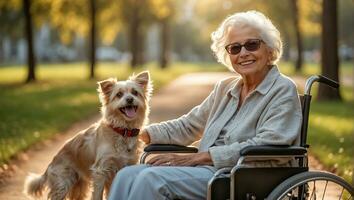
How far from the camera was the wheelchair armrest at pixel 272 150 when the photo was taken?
12.6 ft

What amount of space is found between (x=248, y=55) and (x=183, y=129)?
2.88ft

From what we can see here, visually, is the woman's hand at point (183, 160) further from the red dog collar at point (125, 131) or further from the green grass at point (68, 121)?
the green grass at point (68, 121)

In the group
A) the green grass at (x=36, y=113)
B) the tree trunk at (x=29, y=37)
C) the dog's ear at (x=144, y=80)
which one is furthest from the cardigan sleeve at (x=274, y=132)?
the tree trunk at (x=29, y=37)

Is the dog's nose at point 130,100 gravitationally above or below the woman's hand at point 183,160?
above

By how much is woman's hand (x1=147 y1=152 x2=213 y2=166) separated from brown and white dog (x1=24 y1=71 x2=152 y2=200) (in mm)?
898

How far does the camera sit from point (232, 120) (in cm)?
450

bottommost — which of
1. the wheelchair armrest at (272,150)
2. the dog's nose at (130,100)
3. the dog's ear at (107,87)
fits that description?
the wheelchair armrest at (272,150)

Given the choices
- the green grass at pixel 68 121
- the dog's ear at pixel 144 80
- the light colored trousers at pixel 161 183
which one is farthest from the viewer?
the green grass at pixel 68 121

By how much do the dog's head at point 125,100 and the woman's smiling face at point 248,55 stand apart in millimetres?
1156

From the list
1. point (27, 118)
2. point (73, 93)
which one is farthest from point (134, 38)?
point (27, 118)

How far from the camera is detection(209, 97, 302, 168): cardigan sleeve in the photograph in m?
4.06

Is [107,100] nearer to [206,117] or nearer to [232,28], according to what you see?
[206,117]

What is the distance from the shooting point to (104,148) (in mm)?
5242

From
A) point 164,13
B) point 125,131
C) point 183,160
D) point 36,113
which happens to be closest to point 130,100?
point 125,131
